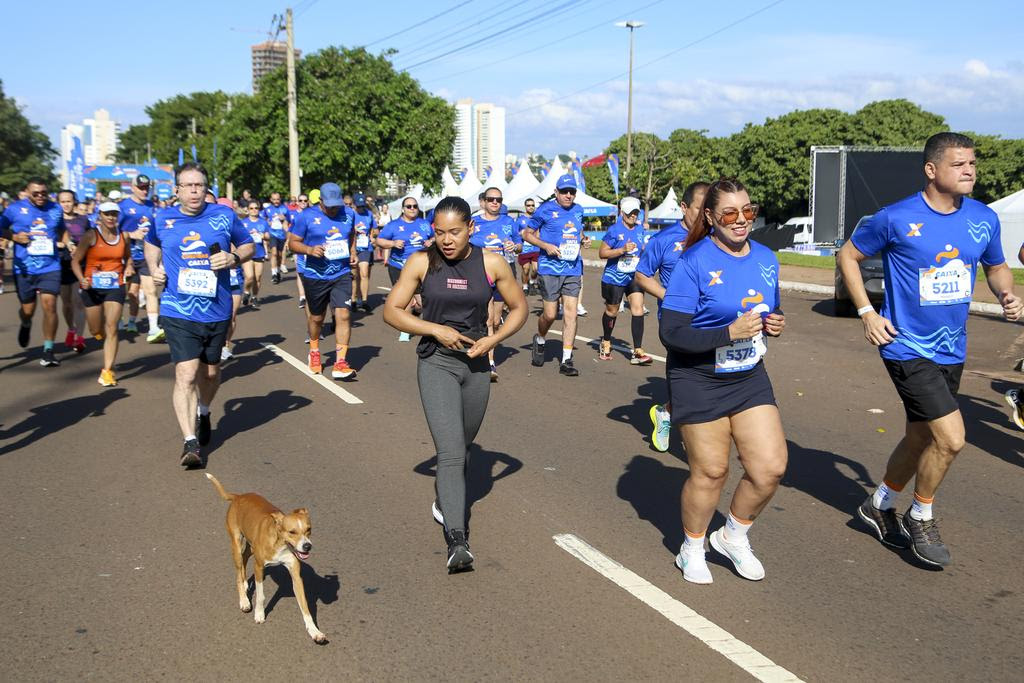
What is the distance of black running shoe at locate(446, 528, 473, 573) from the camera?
478 cm

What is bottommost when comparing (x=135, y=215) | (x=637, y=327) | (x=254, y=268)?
(x=637, y=327)

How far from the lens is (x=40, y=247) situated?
11555 millimetres

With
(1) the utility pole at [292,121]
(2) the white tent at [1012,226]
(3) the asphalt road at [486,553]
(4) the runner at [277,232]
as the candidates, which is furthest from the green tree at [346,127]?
(3) the asphalt road at [486,553]

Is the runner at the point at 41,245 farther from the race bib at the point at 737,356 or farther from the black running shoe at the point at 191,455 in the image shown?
the race bib at the point at 737,356

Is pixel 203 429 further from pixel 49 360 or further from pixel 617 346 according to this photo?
pixel 617 346

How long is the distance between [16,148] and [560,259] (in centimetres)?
6937

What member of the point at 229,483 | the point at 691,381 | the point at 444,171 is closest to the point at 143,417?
the point at 229,483

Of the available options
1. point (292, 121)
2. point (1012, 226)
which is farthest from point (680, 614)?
point (292, 121)

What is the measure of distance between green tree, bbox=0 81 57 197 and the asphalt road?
65.8 metres

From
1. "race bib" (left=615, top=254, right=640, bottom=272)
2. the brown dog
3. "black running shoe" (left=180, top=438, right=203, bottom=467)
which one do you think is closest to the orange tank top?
"black running shoe" (left=180, top=438, right=203, bottom=467)

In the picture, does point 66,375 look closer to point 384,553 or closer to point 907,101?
point 384,553

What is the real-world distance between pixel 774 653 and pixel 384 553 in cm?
209

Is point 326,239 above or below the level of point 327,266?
above

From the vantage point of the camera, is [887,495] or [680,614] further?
[887,495]
